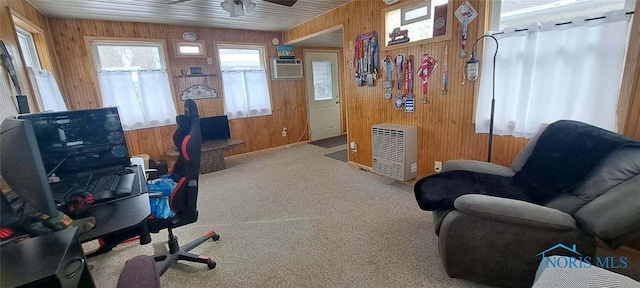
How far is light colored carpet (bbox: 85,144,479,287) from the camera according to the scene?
1708 millimetres

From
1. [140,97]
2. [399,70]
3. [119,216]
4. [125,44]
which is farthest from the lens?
[140,97]

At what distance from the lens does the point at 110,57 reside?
3.67m

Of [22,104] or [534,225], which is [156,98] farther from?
[534,225]

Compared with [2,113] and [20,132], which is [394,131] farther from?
[2,113]

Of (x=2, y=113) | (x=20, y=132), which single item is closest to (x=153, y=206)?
(x=20, y=132)

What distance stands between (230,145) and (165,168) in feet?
3.19

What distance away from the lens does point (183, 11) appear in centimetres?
330

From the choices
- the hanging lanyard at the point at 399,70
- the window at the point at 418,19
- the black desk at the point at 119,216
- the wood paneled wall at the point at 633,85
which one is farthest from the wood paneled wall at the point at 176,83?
the wood paneled wall at the point at 633,85

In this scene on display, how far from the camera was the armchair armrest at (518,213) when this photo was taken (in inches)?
50.8

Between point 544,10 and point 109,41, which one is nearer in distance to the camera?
point 544,10

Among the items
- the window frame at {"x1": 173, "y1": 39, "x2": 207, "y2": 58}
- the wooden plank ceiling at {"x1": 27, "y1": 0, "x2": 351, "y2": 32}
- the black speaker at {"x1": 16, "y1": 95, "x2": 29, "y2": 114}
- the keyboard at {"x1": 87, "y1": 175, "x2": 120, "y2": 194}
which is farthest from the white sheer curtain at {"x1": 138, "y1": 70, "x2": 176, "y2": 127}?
the keyboard at {"x1": 87, "y1": 175, "x2": 120, "y2": 194}

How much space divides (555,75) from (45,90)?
4716mm

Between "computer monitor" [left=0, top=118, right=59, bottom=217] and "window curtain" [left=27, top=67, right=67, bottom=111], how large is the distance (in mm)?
2356

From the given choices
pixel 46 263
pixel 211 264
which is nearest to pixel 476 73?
pixel 211 264
